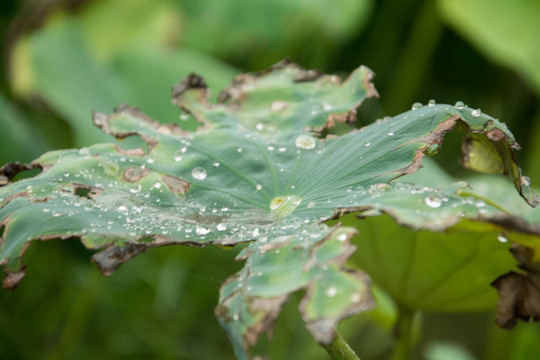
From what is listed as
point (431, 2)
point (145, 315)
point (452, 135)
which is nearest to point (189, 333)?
point (145, 315)

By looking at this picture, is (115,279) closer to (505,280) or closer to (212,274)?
(212,274)

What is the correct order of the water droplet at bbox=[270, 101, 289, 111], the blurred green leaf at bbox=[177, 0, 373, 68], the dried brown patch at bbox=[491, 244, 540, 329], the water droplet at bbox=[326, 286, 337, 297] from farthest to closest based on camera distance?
the blurred green leaf at bbox=[177, 0, 373, 68] < the water droplet at bbox=[270, 101, 289, 111] < the dried brown patch at bbox=[491, 244, 540, 329] < the water droplet at bbox=[326, 286, 337, 297]

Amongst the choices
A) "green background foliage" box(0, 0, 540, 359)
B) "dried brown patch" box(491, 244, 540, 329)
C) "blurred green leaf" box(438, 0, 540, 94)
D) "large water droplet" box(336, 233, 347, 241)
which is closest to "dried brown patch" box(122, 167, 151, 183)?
"large water droplet" box(336, 233, 347, 241)

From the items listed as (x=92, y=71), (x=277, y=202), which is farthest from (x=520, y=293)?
(x=92, y=71)

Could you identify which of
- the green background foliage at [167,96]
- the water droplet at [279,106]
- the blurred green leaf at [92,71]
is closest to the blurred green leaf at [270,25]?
the green background foliage at [167,96]

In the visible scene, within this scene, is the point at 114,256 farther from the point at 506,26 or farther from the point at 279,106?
the point at 506,26

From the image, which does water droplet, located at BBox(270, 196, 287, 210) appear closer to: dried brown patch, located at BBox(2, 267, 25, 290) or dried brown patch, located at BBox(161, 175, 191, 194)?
dried brown patch, located at BBox(161, 175, 191, 194)

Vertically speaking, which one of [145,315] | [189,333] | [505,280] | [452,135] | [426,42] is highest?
[505,280]
